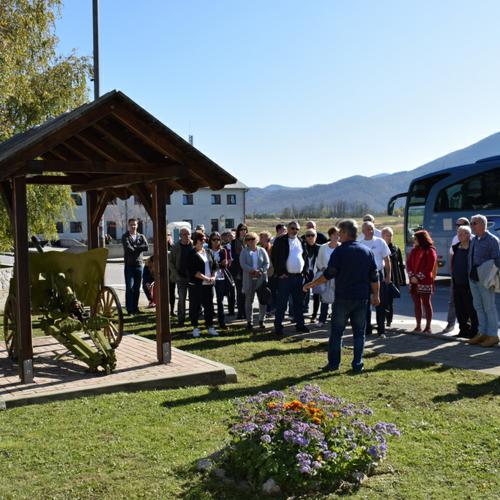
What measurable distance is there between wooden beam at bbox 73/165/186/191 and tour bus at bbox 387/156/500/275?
11988 millimetres

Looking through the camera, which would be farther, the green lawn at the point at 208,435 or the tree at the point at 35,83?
the tree at the point at 35,83

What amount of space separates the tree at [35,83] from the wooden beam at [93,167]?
8.47 m

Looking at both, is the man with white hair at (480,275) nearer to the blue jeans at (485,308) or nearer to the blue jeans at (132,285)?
the blue jeans at (485,308)

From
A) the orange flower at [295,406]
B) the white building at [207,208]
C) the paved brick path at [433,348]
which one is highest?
the white building at [207,208]

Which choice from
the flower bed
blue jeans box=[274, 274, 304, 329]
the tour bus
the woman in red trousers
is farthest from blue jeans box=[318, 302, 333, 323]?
the tour bus

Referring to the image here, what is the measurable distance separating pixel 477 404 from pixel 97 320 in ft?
14.4

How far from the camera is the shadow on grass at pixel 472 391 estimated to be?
673cm

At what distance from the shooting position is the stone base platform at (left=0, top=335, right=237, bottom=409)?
22.6ft

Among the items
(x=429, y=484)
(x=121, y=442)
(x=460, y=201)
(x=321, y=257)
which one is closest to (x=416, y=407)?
(x=429, y=484)

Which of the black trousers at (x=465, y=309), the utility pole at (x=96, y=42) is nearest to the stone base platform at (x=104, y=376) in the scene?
the black trousers at (x=465, y=309)

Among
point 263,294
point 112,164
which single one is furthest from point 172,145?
point 263,294

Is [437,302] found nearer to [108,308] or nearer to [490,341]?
[490,341]

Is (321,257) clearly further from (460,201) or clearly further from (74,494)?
(460,201)

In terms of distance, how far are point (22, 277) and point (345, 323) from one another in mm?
3781
